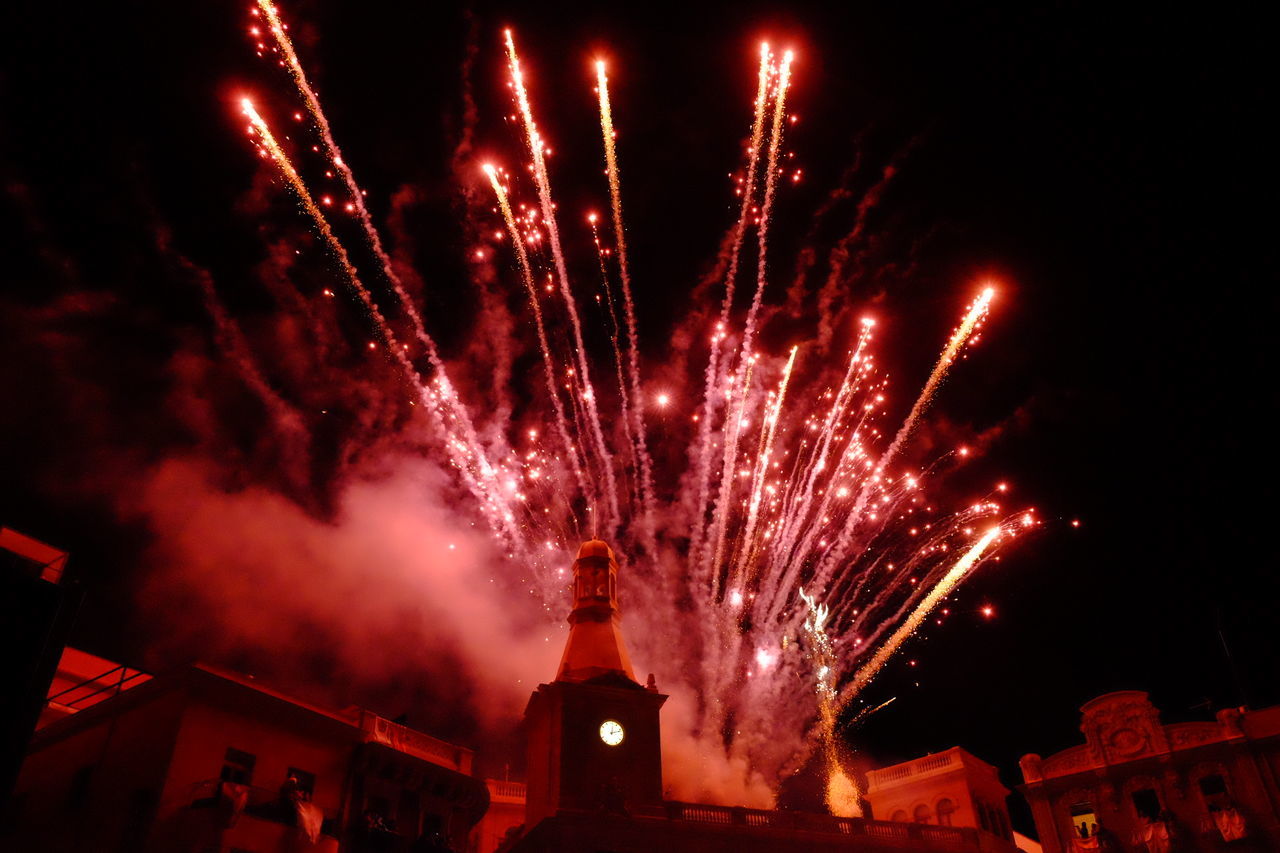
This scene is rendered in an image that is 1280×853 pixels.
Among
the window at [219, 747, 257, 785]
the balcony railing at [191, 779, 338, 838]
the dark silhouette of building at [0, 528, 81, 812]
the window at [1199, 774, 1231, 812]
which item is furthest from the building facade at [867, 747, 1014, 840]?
the dark silhouette of building at [0, 528, 81, 812]

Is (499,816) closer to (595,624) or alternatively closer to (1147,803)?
(595,624)

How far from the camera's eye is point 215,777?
20.8 meters

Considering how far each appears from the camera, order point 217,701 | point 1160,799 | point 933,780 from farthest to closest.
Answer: point 933,780
point 1160,799
point 217,701

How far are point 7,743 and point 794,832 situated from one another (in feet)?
71.7

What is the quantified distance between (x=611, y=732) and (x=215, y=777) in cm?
1299

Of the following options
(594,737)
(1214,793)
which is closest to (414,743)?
(594,737)

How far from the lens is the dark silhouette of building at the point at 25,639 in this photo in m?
15.5

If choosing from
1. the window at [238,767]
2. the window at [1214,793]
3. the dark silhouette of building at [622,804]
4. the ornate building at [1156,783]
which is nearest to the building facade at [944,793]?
the ornate building at [1156,783]

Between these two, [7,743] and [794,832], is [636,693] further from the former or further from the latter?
[7,743]

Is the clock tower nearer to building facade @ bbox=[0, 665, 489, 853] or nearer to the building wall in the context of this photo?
building facade @ bbox=[0, 665, 489, 853]

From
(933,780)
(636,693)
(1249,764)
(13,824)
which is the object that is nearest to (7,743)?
(13,824)

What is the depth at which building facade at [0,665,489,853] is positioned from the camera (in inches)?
789

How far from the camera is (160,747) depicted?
2052 cm

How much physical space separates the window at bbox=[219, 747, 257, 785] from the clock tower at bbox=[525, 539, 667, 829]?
29.9 ft
